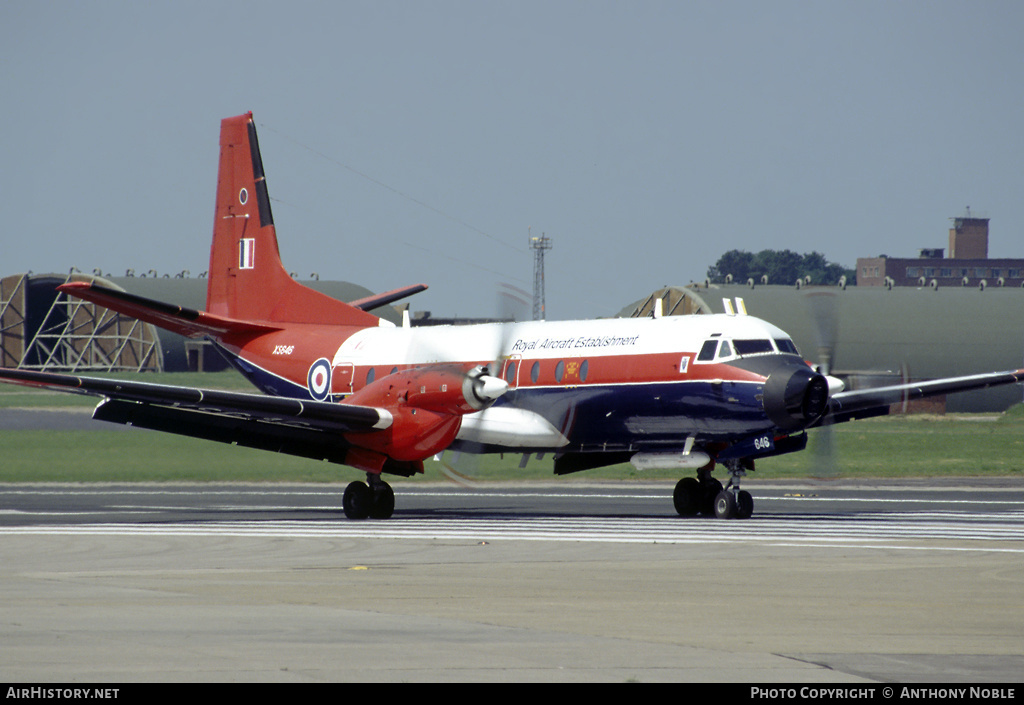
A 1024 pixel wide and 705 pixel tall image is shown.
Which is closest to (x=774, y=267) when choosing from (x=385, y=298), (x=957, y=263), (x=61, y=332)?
(x=957, y=263)

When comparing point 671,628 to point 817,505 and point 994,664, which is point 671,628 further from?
point 817,505

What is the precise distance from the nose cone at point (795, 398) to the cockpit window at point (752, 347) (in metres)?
1.06

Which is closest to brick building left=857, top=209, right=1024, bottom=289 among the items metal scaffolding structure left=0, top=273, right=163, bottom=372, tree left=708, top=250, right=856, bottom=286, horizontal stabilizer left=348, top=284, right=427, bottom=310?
tree left=708, top=250, right=856, bottom=286

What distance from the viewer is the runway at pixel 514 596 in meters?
8.90

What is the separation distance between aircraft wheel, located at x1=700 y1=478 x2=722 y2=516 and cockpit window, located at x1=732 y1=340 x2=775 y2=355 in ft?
9.22

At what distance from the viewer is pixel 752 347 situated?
883 inches

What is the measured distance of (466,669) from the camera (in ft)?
28.4

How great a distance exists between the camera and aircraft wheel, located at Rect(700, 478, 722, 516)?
23.8 meters

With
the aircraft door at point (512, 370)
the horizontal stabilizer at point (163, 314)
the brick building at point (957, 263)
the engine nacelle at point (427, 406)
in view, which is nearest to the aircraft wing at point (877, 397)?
the aircraft door at point (512, 370)

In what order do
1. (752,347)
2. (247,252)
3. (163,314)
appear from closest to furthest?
(752,347), (163,314), (247,252)

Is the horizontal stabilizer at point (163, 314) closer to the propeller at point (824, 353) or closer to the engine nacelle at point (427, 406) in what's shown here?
the engine nacelle at point (427, 406)

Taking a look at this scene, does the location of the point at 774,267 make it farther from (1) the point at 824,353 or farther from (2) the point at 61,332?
(1) the point at 824,353

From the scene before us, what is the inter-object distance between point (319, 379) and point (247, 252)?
464 centimetres
